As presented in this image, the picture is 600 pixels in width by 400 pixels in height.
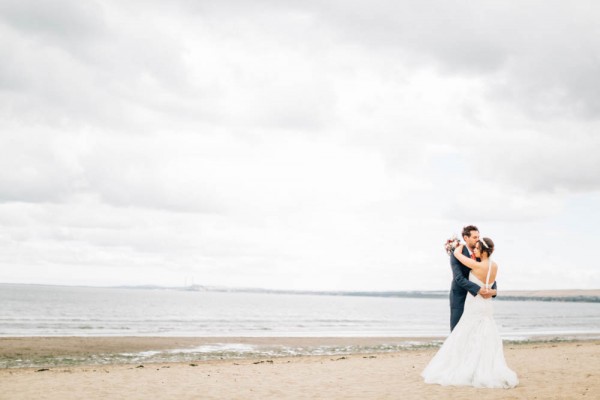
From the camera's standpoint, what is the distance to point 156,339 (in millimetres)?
28859

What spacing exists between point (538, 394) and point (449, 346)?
1.64 m

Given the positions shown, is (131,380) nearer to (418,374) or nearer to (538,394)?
(418,374)

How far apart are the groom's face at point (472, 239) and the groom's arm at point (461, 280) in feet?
1.18

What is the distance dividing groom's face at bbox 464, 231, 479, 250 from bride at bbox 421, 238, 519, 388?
0.26 feet

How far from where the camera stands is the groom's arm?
905 centimetres

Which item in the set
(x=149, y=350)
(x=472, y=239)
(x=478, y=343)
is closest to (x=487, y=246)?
(x=472, y=239)

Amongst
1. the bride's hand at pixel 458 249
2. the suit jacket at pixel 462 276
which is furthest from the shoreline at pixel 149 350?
the bride's hand at pixel 458 249

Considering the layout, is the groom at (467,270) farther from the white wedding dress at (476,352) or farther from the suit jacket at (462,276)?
the white wedding dress at (476,352)

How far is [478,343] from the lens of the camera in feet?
30.2

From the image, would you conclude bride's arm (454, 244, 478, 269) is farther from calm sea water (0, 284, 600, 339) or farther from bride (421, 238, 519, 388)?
calm sea water (0, 284, 600, 339)

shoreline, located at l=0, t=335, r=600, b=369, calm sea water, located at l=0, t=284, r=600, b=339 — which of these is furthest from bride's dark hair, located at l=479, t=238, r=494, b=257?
calm sea water, located at l=0, t=284, r=600, b=339

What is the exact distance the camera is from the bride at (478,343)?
9000mm

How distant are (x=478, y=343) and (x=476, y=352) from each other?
17cm

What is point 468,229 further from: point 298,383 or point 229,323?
point 229,323
